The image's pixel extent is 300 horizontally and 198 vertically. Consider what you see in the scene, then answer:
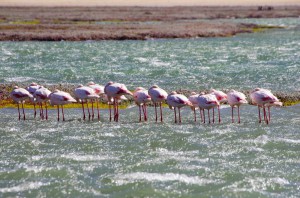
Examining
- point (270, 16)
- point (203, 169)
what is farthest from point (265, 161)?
point (270, 16)

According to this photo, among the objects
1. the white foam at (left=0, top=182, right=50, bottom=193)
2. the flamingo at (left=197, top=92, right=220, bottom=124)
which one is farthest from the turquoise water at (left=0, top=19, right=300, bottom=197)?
the flamingo at (left=197, top=92, right=220, bottom=124)

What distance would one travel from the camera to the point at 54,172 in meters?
15.0

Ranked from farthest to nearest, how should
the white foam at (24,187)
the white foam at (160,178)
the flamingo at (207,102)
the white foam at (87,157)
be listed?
the flamingo at (207,102) → the white foam at (87,157) → the white foam at (160,178) → the white foam at (24,187)

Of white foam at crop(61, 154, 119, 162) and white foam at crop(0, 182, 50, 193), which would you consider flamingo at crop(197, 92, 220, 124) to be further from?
white foam at crop(0, 182, 50, 193)

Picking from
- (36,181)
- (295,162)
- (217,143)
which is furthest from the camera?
(217,143)

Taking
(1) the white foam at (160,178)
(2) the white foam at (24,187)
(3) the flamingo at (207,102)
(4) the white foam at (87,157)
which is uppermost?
(3) the flamingo at (207,102)

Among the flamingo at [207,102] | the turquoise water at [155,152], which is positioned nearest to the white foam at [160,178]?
the turquoise water at [155,152]

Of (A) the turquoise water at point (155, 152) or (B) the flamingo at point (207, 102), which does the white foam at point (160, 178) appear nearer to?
(A) the turquoise water at point (155, 152)

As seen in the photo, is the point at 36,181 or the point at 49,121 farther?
the point at 49,121

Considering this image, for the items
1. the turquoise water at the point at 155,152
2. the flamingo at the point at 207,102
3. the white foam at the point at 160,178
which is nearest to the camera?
the turquoise water at the point at 155,152

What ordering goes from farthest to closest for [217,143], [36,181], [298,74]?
[298,74]
[217,143]
[36,181]

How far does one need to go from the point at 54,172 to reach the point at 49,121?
20.3 feet

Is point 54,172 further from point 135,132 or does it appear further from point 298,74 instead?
point 298,74

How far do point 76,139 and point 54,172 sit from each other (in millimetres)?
3359
